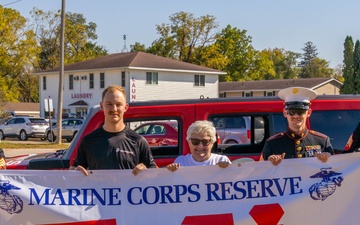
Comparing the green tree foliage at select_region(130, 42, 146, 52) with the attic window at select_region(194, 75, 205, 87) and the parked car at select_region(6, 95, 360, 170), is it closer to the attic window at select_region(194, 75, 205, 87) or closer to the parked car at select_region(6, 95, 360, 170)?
the attic window at select_region(194, 75, 205, 87)

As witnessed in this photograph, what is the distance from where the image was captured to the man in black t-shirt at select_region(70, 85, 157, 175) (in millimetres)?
4039

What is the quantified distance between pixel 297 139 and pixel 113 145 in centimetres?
148

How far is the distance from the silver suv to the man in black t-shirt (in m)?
1.24

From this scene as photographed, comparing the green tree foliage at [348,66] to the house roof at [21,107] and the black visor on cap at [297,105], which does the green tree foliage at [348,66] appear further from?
the black visor on cap at [297,105]

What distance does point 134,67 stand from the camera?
1710 inches

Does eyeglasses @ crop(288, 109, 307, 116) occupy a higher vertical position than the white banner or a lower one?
higher

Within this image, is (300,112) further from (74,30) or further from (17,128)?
(74,30)

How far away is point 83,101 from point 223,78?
24155mm

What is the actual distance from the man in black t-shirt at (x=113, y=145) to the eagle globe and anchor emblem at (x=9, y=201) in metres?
0.52

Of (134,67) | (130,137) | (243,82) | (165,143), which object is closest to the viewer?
(130,137)

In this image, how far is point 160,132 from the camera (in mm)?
5645

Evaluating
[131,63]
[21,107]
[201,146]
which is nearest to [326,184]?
[201,146]

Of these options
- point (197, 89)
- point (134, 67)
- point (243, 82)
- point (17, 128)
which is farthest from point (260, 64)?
point (17, 128)

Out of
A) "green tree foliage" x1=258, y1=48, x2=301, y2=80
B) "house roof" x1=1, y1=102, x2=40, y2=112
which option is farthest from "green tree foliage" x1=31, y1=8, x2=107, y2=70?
"green tree foliage" x1=258, y1=48, x2=301, y2=80
